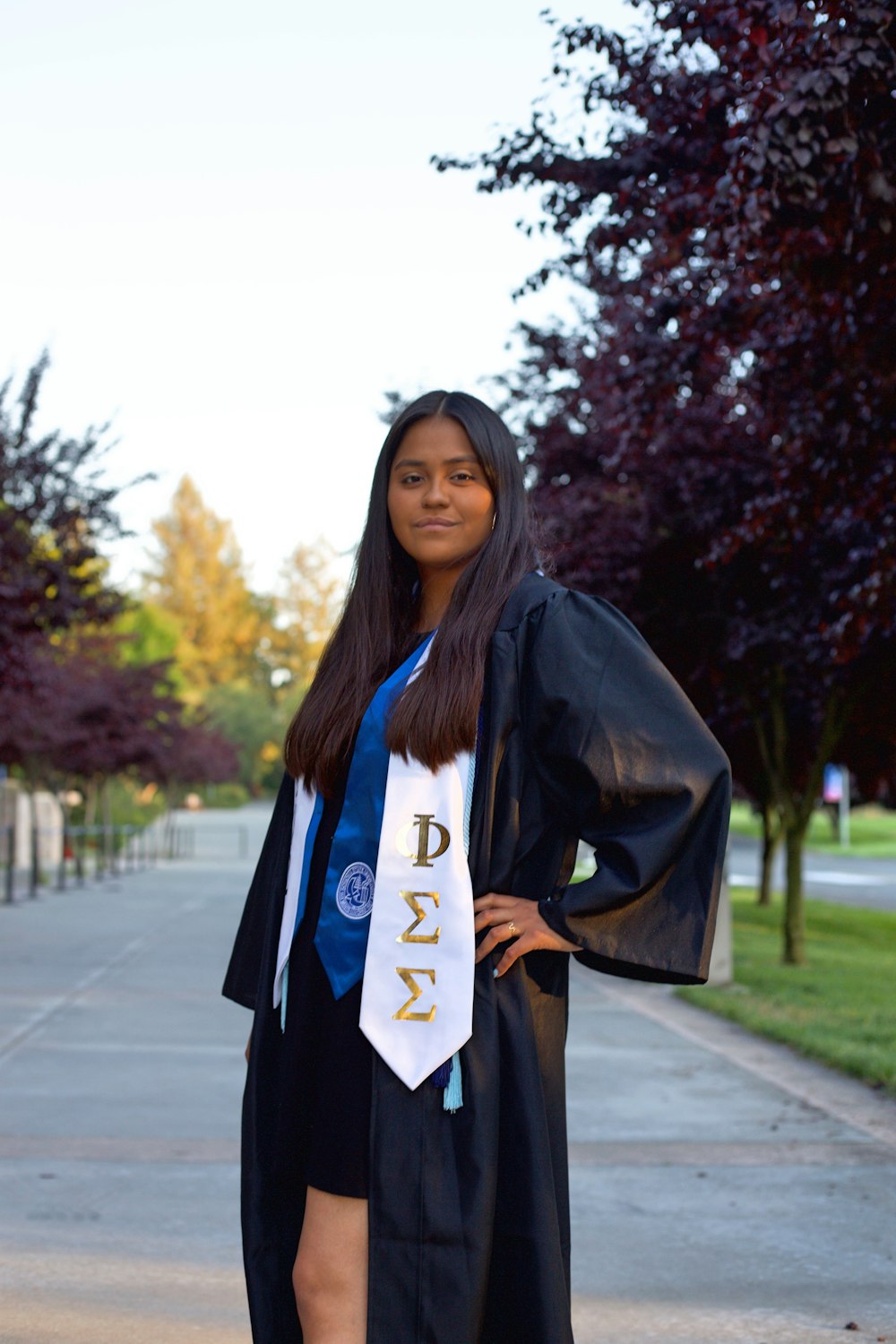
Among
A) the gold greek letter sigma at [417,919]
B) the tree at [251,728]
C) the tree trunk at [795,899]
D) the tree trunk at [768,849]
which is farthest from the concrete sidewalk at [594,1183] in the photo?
the tree at [251,728]

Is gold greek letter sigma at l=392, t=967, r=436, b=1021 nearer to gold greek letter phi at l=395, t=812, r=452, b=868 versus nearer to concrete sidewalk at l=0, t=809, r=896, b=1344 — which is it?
gold greek letter phi at l=395, t=812, r=452, b=868

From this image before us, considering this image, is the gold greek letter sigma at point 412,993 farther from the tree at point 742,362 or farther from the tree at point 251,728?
the tree at point 251,728

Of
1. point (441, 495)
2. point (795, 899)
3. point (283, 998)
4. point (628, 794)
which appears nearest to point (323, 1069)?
point (283, 998)

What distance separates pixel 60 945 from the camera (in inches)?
545

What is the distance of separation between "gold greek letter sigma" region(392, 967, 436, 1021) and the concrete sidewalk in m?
1.88

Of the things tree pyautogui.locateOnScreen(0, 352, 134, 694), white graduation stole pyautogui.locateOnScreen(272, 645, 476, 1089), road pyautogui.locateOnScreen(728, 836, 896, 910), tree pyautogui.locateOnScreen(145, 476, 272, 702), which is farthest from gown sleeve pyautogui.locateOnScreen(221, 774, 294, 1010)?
tree pyautogui.locateOnScreen(145, 476, 272, 702)

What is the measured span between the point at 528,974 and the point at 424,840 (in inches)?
11.2

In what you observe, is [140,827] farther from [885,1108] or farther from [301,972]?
[301,972]

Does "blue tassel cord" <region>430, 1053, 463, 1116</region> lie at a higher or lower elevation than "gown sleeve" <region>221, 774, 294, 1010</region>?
lower

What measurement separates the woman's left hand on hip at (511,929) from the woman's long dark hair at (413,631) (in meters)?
0.23

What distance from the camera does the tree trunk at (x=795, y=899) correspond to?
1316cm

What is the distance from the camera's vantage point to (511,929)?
8.34ft

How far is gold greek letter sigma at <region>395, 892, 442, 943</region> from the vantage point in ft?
8.29

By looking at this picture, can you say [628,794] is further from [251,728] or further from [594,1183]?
[251,728]
